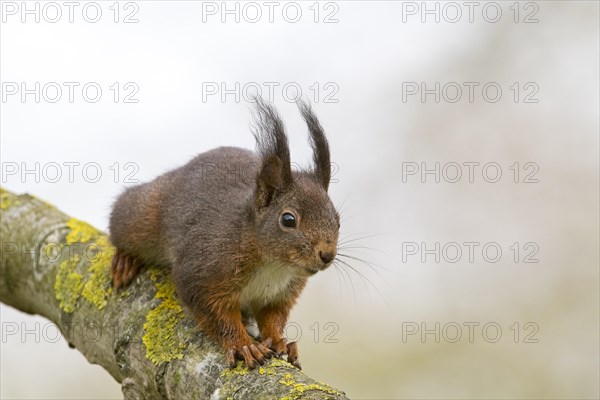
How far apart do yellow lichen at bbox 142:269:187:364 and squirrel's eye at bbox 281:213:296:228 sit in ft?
2.12

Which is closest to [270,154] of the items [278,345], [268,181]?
[268,181]

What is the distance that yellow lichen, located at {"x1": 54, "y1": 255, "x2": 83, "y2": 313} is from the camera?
398 centimetres

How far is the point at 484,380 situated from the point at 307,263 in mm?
3429

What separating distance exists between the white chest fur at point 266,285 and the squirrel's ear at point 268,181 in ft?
1.09

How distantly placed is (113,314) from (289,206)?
1013 millimetres

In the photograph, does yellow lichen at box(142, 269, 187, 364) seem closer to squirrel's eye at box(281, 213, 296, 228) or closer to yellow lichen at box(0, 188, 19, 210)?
Result: squirrel's eye at box(281, 213, 296, 228)

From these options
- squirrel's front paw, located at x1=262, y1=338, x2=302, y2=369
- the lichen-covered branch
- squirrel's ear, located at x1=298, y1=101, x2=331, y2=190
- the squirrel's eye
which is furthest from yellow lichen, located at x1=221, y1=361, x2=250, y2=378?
squirrel's ear, located at x1=298, y1=101, x2=331, y2=190

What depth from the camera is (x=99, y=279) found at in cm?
395

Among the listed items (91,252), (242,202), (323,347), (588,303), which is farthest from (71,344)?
(588,303)

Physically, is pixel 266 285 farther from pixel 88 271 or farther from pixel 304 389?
pixel 304 389

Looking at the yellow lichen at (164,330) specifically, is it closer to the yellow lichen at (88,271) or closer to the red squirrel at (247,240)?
the red squirrel at (247,240)

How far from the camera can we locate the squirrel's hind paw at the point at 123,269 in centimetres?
382

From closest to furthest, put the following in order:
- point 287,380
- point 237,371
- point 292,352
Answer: point 287,380 < point 237,371 < point 292,352

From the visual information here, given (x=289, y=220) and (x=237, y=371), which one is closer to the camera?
(x=237, y=371)
